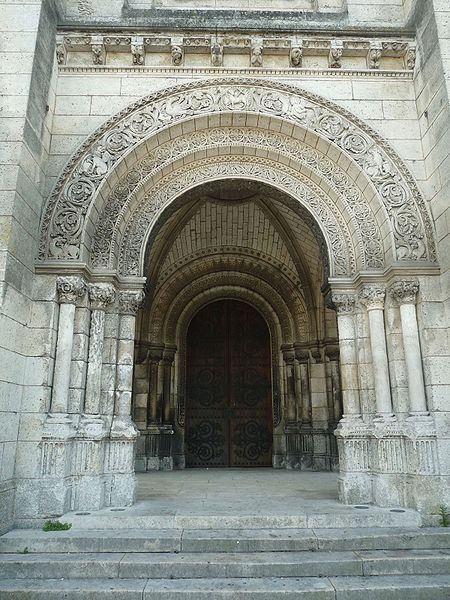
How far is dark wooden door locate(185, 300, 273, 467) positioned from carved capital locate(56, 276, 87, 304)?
593cm

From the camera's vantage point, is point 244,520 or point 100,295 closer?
point 244,520

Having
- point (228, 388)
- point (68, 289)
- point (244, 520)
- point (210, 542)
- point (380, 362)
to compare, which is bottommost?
point (210, 542)

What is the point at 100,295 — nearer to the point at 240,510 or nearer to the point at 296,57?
the point at 240,510

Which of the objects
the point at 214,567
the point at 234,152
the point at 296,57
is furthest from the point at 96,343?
the point at 296,57

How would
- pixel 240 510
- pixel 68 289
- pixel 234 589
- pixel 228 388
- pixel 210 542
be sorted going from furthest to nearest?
1. pixel 228 388
2. pixel 68 289
3. pixel 240 510
4. pixel 210 542
5. pixel 234 589

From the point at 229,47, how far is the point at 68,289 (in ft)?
13.8

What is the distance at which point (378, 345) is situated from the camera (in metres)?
6.22

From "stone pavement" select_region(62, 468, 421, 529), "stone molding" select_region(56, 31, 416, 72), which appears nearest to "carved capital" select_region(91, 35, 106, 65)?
"stone molding" select_region(56, 31, 416, 72)

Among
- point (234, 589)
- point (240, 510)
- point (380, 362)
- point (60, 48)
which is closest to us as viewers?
point (234, 589)

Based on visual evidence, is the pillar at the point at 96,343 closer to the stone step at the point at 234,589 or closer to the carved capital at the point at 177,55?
the stone step at the point at 234,589

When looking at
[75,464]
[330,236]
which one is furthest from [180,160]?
[75,464]

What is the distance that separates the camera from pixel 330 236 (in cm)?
686

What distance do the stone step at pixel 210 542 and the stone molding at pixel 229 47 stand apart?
6192 mm

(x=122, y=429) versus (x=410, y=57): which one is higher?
(x=410, y=57)
